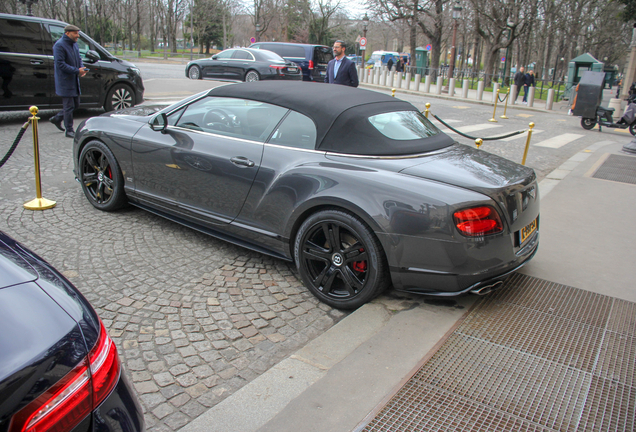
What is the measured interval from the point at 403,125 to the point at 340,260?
1.30 m

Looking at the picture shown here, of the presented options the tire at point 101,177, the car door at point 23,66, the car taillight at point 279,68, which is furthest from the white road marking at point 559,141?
the car door at point 23,66

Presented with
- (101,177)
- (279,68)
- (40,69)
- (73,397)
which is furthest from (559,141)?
(73,397)

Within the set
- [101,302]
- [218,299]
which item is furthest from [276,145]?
[101,302]

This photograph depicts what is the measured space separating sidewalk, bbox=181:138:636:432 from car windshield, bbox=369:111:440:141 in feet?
4.04

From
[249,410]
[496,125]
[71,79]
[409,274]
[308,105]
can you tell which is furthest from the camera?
[496,125]

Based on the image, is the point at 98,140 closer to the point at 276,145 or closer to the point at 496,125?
the point at 276,145

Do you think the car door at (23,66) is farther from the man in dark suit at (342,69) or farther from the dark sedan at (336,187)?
the dark sedan at (336,187)

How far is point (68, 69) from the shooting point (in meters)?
8.23

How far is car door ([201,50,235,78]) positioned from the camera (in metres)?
20.6

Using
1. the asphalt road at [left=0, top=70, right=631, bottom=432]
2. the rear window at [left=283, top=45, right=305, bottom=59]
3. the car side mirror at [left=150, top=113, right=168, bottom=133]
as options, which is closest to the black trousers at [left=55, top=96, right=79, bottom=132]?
the asphalt road at [left=0, top=70, right=631, bottom=432]

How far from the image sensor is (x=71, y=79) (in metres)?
8.42

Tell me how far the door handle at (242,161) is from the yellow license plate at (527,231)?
2.04m

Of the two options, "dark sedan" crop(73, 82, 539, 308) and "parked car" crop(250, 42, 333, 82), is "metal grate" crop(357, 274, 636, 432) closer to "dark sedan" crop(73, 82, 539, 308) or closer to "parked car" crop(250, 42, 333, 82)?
"dark sedan" crop(73, 82, 539, 308)

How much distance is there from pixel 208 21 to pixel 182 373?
68206mm
